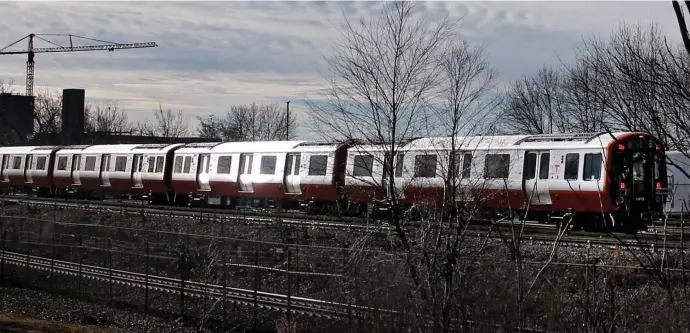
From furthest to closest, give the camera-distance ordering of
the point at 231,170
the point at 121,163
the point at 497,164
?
the point at 121,163 → the point at 231,170 → the point at 497,164

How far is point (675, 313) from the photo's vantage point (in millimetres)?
6574

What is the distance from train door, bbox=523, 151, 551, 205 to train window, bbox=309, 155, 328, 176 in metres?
7.34

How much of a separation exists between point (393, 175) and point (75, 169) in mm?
31011

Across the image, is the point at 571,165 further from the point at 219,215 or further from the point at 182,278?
the point at 219,215

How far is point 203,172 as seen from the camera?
105 ft

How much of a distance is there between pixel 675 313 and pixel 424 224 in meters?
3.61

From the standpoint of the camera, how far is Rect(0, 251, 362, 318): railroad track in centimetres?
1324

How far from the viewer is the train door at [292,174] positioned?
27.5 metres

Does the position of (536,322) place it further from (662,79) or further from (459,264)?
(662,79)

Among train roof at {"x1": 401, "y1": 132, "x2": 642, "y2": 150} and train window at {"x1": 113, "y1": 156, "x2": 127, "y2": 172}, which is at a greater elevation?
train roof at {"x1": 401, "y1": 132, "x2": 642, "y2": 150}

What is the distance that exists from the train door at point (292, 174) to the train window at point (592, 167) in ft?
34.9

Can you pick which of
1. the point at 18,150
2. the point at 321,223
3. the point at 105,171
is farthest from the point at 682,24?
the point at 18,150

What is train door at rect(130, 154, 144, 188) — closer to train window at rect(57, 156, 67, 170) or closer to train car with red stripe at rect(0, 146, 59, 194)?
train window at rect(57, 156, 67, 170)

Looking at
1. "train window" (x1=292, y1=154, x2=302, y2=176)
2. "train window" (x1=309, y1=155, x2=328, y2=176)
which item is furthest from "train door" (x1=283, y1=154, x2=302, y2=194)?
"train window" (x1=309, y1=155, x2=328, y2=176)
